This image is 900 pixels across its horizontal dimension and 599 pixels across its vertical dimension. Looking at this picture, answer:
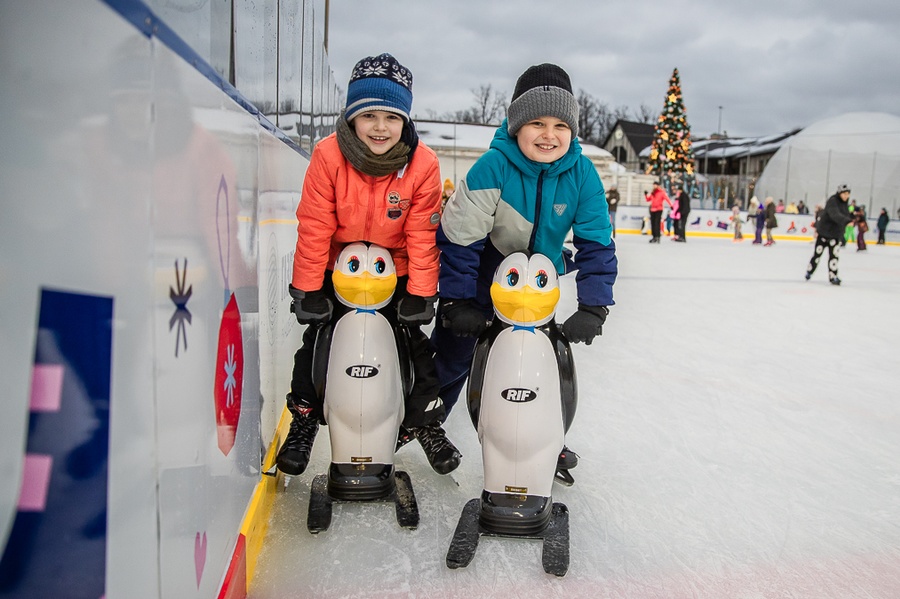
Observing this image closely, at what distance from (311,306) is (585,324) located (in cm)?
71

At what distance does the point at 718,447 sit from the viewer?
7.63ft

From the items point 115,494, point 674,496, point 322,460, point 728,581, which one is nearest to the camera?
point 115,494

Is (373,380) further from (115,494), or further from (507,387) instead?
(115,494)

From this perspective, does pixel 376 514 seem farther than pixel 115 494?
Yes

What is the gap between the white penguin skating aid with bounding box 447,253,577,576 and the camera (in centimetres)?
156

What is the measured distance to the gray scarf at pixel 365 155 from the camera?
5.38ft

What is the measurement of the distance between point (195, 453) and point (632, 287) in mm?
5936

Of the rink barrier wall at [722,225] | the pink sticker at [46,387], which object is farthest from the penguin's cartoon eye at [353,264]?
the rink barrier wall at [722,225]

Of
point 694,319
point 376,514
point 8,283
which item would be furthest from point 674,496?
point 694,319

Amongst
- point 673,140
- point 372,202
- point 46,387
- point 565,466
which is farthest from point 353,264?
point 673,140

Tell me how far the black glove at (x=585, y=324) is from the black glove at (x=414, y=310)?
A: 0.37 m

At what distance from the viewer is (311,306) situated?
1710 millimetres

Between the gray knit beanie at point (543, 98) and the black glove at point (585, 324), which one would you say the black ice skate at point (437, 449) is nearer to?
the black glove at point (585, 324)

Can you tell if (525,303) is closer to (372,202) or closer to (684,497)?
(372,202)
